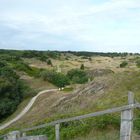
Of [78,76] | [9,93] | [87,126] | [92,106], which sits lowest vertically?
[9,93]

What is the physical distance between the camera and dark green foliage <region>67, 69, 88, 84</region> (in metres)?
78.8

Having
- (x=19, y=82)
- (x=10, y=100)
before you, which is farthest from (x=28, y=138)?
(x=19, y=82)

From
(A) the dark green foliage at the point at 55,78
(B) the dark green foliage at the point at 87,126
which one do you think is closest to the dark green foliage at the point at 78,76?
(A) the dark green foliage at the point at 55,78

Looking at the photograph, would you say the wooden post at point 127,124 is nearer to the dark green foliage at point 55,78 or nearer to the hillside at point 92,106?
the hillside at point 92,106

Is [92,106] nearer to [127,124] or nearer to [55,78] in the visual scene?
[127,124]

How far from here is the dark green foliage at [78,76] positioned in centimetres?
7875

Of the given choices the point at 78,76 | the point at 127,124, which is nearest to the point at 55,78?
the point at 78,76

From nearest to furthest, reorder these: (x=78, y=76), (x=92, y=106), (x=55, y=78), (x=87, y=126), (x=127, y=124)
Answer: (x=127, y=124) < (x=87, y=126) < (x=92, y=106) < (x=55, y=78) < (x=78, y=76)

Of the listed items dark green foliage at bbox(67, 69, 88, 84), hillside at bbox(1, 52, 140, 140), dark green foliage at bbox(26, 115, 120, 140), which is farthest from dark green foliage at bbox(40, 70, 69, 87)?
dark green foliage at bbox(26, 115, 120, 140)

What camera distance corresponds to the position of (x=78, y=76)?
8650 cm

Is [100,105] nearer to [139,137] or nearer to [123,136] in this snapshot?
[139,137]

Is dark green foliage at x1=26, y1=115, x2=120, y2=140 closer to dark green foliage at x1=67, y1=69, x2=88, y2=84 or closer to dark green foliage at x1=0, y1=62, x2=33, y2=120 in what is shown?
dark green foliage at x1=0, y1=62, x2=33, y2=120

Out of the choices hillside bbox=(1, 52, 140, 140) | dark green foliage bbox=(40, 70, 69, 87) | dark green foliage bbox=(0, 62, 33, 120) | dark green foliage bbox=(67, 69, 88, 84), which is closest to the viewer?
hillside bbox=(1, 52, 140, 140)

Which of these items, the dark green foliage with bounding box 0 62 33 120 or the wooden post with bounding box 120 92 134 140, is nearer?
the wooden post with bounding box 120 92 134 140
